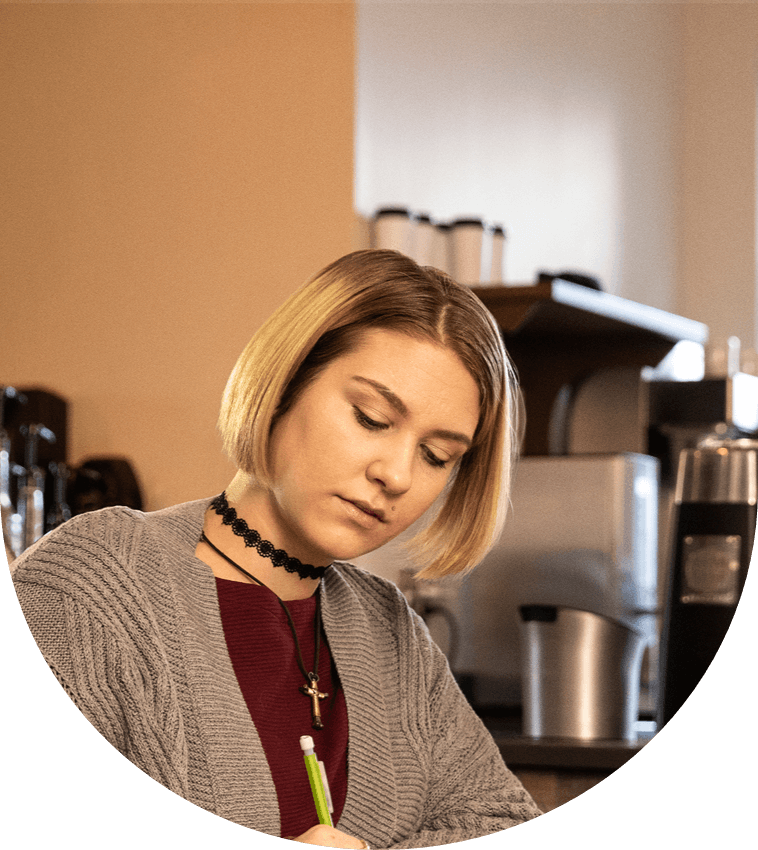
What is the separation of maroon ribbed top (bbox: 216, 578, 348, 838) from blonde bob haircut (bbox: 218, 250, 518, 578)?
0.06m

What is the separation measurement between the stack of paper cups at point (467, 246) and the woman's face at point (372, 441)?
0.38 ft

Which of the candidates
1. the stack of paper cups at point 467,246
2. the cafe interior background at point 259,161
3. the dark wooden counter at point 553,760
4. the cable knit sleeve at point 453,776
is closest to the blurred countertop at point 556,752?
the dark wooden counter at point 553,760

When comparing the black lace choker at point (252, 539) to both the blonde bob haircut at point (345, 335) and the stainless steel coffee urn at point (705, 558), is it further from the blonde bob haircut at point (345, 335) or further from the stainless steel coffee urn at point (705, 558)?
the stainless steel coffee urn at point (705, 558)

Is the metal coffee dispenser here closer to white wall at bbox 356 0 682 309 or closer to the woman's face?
white wall at bbox 356 0 682 309

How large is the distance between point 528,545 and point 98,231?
561mm

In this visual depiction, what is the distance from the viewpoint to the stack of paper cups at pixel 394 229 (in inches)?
17.2

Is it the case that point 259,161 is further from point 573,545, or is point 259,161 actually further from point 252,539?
point 573,545

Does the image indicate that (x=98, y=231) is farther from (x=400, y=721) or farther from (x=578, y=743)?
(x=578, y=743)

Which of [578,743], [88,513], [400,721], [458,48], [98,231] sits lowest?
[578,743]

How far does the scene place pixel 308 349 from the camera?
38 cm

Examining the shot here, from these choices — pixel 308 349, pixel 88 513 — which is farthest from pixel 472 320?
pixel 88 513

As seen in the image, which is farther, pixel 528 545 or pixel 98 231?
pixel 528 545

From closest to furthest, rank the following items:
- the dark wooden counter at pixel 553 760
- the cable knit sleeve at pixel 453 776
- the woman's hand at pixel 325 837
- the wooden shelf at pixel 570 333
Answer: the woman's hand at pixel 325 837 → the cable knit sleeve at pixel 453 776 → the wooden shelf at pixel 570 333 → the dark wooden counter at pixel 553 760

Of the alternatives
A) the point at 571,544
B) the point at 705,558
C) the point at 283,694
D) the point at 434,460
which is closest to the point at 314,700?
the point at 283,694
